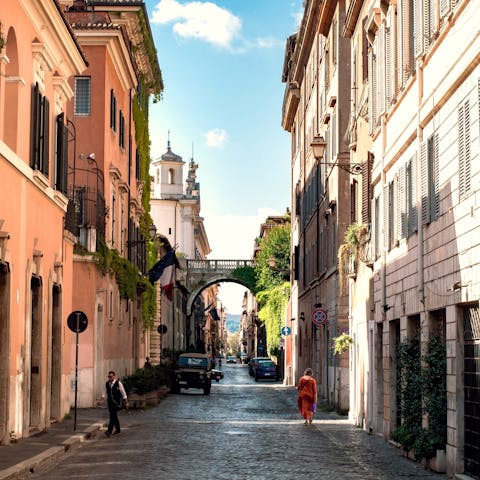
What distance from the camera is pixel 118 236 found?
137 ft

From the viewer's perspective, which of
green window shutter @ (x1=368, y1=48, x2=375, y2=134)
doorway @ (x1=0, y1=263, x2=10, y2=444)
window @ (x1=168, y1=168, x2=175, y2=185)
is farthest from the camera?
window @ (x1=168, y1=168, x2=175, y2=185)

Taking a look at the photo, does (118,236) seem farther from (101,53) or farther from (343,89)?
(343,89)

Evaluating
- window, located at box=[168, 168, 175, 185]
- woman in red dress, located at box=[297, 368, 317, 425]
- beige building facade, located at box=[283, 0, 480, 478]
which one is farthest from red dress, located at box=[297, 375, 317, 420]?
window, located at box=[168, 168, 175, 185]

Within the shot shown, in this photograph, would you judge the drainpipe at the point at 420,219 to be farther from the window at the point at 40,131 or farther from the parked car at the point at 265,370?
the parked car at the point at 265,370

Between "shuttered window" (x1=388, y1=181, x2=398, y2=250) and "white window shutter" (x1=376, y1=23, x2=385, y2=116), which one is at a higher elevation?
"white window shutter" (x1=376, y1=23, x2=385, y2=116)

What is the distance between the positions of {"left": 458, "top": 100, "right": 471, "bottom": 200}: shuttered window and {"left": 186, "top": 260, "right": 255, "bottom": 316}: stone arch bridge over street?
8769cm

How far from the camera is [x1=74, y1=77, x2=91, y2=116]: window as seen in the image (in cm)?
3728

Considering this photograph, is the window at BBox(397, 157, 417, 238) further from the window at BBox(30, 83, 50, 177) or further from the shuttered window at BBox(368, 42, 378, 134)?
the window at BBox(30, 83, 50, 177)

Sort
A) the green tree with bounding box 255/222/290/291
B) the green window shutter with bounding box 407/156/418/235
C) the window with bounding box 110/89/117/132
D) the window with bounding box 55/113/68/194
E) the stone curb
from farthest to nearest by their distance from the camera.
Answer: the green tree with bounding box 255/222/290/291, the window with bounding box 110/89/117/132, the window with bounding box 55/113/68/194, the green window shutter with bounding box 407/156/418/235, the stone curb

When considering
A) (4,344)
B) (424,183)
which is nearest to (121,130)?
(4,344)

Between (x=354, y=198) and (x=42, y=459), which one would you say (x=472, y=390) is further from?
(x=354, y=198)

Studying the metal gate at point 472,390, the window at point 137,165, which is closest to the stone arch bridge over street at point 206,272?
the window at point 137,165

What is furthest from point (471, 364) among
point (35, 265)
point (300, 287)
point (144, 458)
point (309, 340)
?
point (300, 287)

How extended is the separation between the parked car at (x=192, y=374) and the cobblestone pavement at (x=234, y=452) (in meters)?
16.6
